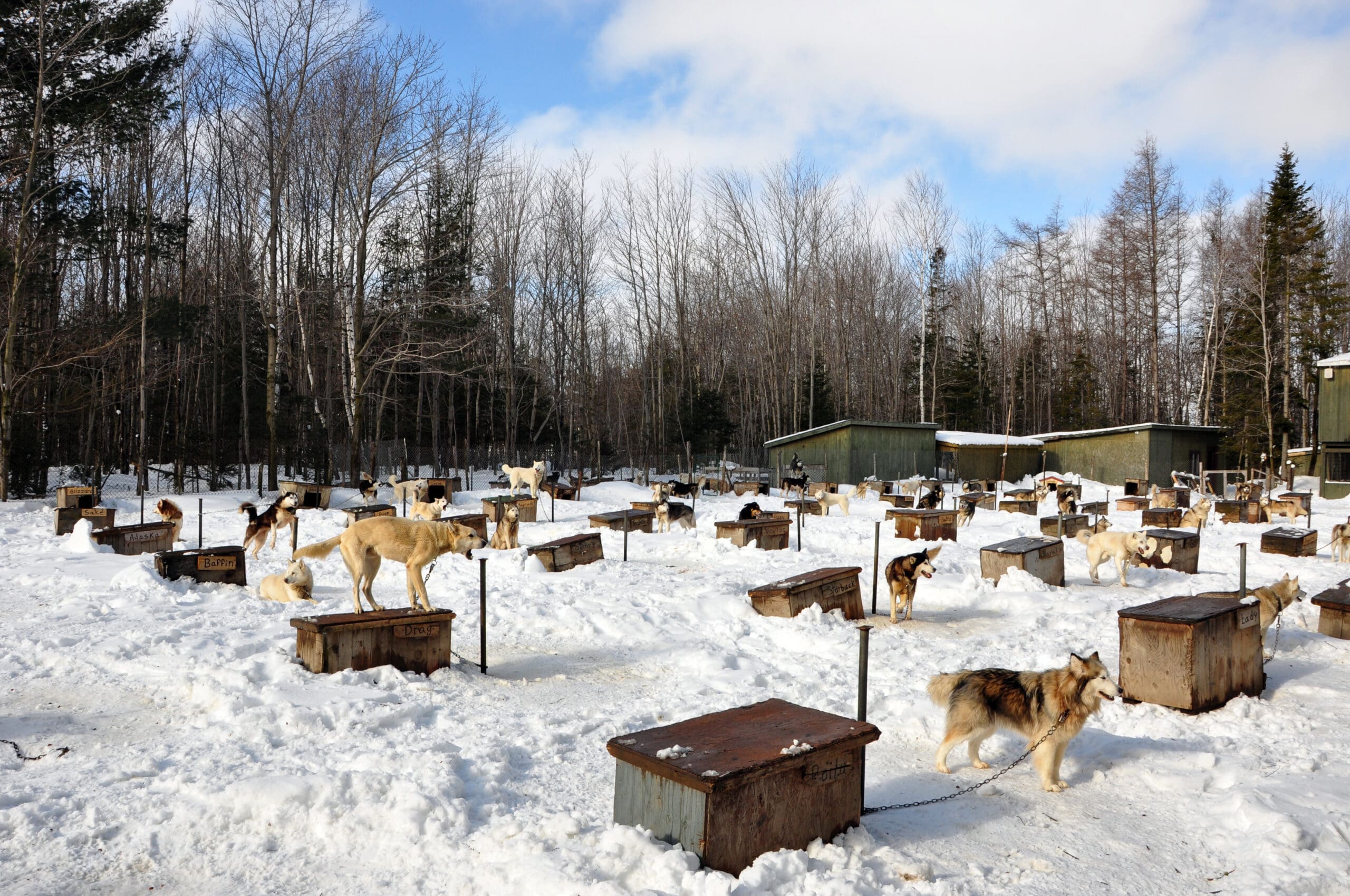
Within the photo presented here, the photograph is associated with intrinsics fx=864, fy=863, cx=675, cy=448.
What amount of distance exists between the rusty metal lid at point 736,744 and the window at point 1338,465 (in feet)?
124

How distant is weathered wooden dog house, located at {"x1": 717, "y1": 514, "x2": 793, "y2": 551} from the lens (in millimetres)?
15609

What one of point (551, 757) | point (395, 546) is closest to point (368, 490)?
point (395, 546)

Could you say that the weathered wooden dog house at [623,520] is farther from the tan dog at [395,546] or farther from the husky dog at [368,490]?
the tan dog at [395,546]

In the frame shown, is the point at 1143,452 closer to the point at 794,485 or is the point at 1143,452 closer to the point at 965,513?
the point at 794,485

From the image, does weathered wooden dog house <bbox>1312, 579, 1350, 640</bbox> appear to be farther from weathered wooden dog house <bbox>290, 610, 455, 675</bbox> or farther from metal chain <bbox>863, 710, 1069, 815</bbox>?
weathered wooden dog house <bbox>290, 610, 455, 675</bbox>

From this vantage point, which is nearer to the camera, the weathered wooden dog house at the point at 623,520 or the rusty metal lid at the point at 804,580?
the rusty metal lid at the point at 804,580

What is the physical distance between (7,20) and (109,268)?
1517 centimetres

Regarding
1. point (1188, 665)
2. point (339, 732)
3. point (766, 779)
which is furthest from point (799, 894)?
point (1188, 665)

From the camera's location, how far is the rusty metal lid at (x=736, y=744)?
403 centimetres

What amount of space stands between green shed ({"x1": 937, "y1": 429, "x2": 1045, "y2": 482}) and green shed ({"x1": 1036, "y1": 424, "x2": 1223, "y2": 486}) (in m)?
1.80

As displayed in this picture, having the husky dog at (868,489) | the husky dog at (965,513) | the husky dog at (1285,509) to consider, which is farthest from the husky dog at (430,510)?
the husky dog at (1285,509)

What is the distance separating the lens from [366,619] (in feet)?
23.6

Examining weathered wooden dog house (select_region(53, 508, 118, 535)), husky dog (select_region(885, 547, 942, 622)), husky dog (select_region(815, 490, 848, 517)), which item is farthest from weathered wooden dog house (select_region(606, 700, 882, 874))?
husky dog (select_region(815, 490, 848, 517))

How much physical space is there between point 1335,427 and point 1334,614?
3032cm
